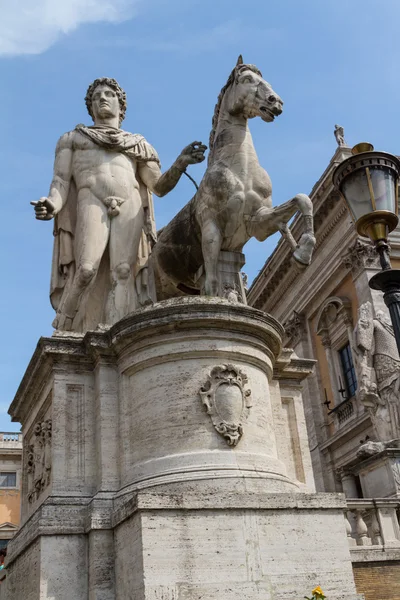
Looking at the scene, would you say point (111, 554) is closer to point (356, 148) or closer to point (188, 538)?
point (188, 538)

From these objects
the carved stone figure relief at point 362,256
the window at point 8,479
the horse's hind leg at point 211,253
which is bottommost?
the horse's hind leg at point 211,253

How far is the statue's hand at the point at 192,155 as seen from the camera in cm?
859

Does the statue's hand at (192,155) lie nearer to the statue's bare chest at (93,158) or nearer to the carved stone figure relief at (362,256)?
the statue's bare chest at (93,158)

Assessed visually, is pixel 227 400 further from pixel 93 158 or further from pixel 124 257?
pixel 93 158

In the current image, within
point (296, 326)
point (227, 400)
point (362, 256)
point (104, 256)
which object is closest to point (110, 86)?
point (104, 256)

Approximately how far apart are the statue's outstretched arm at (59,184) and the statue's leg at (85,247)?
0.81 feet

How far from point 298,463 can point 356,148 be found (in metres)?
3.22

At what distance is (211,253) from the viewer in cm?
786

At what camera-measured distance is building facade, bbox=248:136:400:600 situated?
58.7 ft

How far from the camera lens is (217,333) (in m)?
6.95

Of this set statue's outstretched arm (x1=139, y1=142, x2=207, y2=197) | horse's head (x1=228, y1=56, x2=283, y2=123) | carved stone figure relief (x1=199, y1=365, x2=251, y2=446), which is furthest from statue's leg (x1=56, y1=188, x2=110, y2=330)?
carved stone figure relief (x1=199, y1=365, x2=251, y2=446)

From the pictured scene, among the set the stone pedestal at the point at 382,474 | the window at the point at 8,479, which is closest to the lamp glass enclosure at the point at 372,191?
the stone pedestal at the point at 382,474

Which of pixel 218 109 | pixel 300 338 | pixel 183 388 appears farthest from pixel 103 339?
pixel 300 338

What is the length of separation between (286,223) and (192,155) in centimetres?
155
